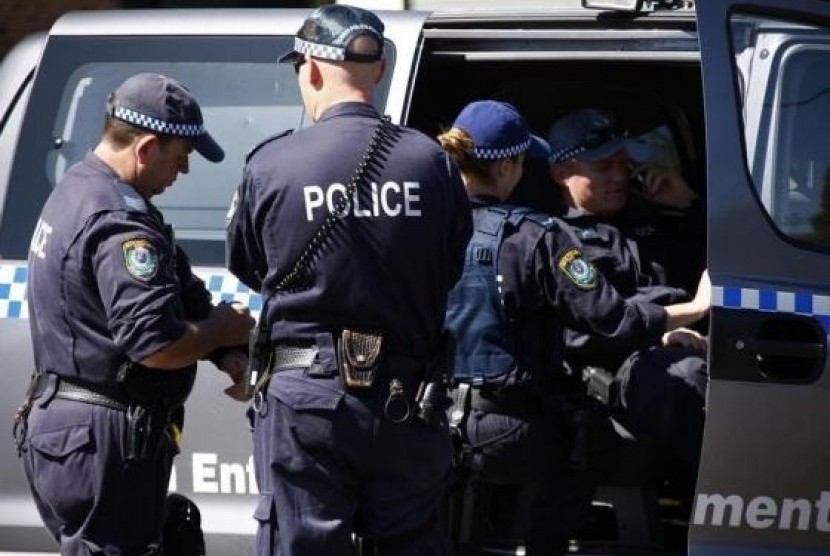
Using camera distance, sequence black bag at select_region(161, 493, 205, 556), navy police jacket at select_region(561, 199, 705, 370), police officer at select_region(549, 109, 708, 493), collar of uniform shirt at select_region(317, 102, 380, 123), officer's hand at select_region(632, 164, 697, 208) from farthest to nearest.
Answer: officer's hand at select_region(632, 164, 697, 208), navy police jacket at select_region(561, 199, 705, 370), police officer at select_region(549, 109, 708, 493), black bag at select_region(161, 493, 205, 556), collar of uniform shirt at select_region(317, 102, 380, 123)

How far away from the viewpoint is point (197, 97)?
4.51 m

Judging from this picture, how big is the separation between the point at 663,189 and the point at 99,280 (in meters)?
1.97

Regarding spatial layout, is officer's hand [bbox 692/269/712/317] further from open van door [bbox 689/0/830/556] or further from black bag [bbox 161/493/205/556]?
black bag [bbox 161/493/205/556]

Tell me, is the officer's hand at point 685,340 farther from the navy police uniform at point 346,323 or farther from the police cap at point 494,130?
the navy police uniform at point 346,323

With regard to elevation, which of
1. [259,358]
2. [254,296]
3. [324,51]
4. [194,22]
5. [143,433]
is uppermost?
[324,51]

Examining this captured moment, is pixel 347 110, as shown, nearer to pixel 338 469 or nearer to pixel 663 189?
pixel 338 469

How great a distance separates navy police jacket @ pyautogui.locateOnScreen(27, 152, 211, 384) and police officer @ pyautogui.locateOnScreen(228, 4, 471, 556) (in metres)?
0.23

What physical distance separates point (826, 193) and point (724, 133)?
1.04 feet

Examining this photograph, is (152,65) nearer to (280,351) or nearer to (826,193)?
(280,351)

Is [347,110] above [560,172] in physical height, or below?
above

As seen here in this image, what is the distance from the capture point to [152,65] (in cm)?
450

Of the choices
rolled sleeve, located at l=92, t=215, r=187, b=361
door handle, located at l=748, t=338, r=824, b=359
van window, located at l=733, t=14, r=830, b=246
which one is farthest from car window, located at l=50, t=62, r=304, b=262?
door handle, located at l=748, t=338, r=824, b=359

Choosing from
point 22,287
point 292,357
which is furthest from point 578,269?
point 22,287

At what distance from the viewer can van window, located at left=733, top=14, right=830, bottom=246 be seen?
409cm
